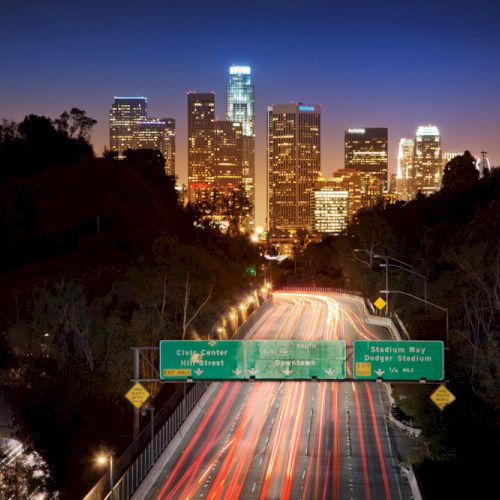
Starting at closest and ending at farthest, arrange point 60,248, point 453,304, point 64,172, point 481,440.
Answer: point 481,440 < point 453,304 < point 60,248 < point 64,172

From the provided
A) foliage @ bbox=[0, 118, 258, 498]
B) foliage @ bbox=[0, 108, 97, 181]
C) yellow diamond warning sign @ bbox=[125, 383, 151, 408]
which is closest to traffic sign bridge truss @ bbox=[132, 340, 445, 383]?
yellow diamond warning sign @ bbox=[125, 383, 151, 408]

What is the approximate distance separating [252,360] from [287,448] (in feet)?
22.2

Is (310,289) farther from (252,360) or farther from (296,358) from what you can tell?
(252,360)

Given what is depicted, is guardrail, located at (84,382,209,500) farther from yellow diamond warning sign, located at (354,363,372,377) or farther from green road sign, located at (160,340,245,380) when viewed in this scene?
yellow diamond warning sign, located at (354,363,372,377)

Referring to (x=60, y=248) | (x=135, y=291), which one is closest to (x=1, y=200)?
(x=60, y=248)

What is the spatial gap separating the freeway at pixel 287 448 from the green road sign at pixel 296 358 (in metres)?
4.23

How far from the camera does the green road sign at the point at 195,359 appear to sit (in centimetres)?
3136

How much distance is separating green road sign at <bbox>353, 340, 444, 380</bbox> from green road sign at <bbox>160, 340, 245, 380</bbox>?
5.17 metres

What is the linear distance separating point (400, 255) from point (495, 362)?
210 feet

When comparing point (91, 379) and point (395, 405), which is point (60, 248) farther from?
point (395, 405)

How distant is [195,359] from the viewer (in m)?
31.3

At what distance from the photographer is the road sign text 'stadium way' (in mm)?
31375

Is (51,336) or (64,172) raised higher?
(64,172)

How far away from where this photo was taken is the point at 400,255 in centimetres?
10025
